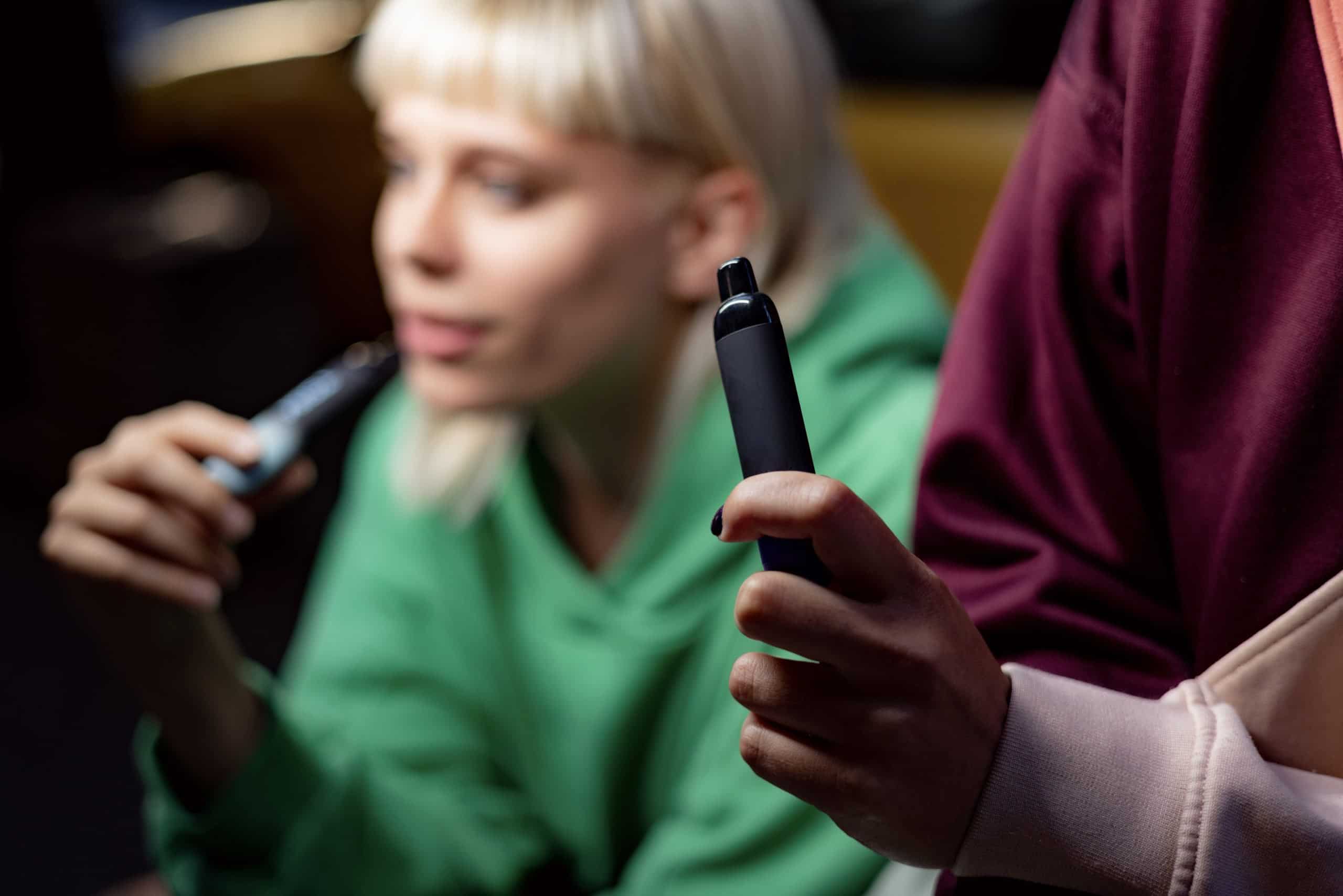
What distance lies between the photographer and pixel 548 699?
0.66m

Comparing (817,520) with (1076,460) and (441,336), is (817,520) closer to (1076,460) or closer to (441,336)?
(1076,460)

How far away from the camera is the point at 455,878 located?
0.62 metres

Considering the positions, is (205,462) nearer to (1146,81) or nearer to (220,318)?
(1146,81)

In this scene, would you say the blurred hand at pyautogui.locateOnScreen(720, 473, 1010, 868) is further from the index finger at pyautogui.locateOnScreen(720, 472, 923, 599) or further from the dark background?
the dark background

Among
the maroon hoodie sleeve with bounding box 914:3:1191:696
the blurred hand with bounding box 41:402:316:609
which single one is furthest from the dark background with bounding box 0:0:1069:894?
the maroon hoodie sleeve with bounding box 914:3:1191:696

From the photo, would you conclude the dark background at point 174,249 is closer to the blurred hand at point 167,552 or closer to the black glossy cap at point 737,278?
the blurred hand at point 167,552

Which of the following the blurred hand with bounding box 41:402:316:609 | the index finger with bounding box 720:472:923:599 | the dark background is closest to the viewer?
the index finger with bounding box 720:472:923:599

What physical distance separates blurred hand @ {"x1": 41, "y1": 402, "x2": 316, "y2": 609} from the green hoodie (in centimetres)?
8

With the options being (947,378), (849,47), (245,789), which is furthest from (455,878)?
(849,47)

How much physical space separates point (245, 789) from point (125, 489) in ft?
0.45

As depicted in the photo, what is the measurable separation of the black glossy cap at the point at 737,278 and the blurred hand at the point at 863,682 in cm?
5

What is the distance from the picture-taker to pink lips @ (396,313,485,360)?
1.80 feet

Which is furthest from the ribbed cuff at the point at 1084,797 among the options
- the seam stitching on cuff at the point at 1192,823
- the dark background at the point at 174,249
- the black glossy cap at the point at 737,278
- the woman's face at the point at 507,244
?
the dark background at the point at 174,249

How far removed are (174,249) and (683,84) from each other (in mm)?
804
